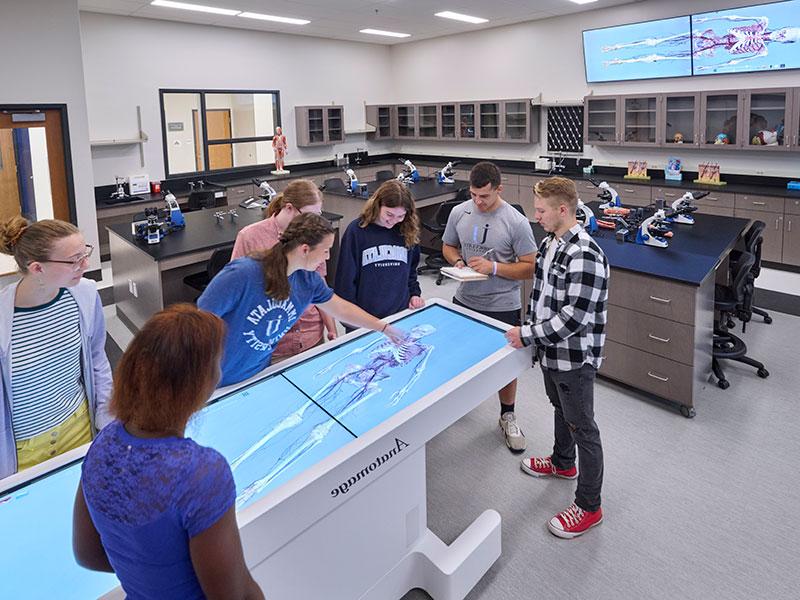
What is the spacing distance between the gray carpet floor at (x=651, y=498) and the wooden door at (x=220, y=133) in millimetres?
8485

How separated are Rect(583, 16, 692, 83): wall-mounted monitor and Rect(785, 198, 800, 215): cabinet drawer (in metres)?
2.02

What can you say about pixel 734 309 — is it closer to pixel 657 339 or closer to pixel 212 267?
pixel 657 339

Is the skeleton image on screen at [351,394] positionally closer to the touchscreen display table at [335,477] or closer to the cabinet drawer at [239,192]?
the touchscreen display table at [335,477]

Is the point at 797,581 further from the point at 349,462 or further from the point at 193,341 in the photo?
the point at 193,341

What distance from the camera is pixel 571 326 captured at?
2.13m

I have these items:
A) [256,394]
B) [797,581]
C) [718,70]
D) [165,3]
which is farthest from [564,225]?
[165,3]

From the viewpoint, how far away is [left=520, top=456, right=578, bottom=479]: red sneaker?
272 cm

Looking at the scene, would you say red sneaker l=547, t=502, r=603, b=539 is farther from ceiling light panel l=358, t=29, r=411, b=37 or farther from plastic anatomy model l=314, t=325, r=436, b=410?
ceiling light panel l=358, t=29, r=411, b=37

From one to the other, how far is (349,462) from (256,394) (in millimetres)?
516

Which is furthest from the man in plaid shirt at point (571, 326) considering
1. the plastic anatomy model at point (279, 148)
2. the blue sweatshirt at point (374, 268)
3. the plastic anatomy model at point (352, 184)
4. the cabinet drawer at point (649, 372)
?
the plastic anatomy model at point (279, 148)

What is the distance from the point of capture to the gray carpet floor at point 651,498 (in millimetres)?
2154

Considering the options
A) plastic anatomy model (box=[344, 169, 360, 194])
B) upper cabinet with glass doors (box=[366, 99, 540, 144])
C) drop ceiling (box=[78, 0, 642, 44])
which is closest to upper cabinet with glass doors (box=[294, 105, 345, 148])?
upper cabinet with glass doors (box=[366, 99, 540, 144])

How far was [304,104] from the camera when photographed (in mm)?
9211

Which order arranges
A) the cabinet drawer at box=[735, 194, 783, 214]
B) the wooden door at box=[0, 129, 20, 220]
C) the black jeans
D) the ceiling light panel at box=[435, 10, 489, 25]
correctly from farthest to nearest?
the ceiling light panel at box=[435, 10, 489, 25]
the cabinet drawer at box=[735, 194, 783, 214]
the wooden door at box=[0, 129, 20, 220]
the black jeans
